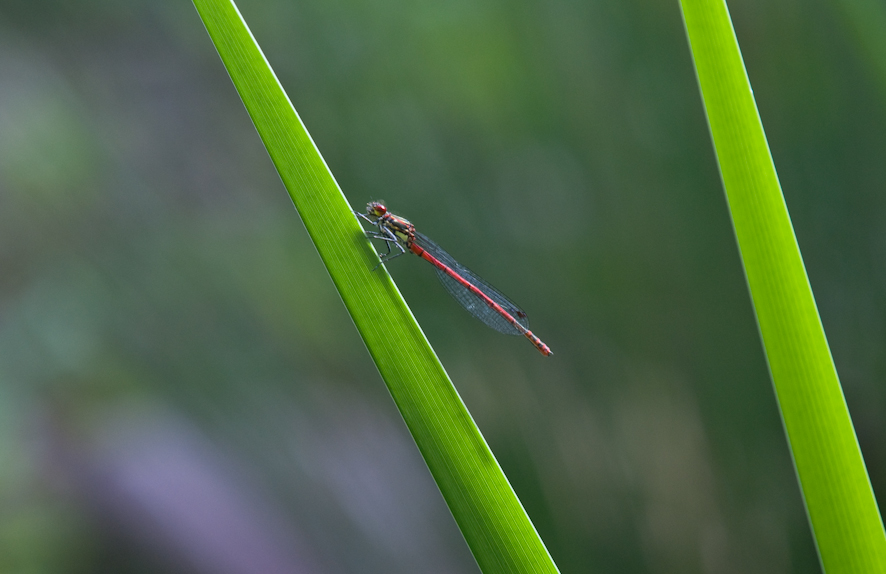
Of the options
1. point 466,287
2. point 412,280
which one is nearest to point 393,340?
point 466,287

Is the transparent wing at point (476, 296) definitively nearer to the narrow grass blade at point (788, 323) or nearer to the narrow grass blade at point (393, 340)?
the narrow grass blade at point (393, 340)

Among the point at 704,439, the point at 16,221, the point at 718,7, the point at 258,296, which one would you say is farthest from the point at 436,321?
the point at 16,221

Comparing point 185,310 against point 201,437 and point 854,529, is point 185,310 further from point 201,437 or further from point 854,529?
point 854,529

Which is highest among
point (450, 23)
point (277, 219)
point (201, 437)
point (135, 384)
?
point (450, 23)

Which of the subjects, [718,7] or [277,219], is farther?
[277,219]

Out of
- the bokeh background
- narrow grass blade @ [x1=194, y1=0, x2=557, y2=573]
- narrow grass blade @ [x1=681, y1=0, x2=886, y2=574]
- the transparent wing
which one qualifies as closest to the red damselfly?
the transparent wing

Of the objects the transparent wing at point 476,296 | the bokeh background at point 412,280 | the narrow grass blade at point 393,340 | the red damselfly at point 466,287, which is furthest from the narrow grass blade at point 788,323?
the bokeh background at point 412,280
